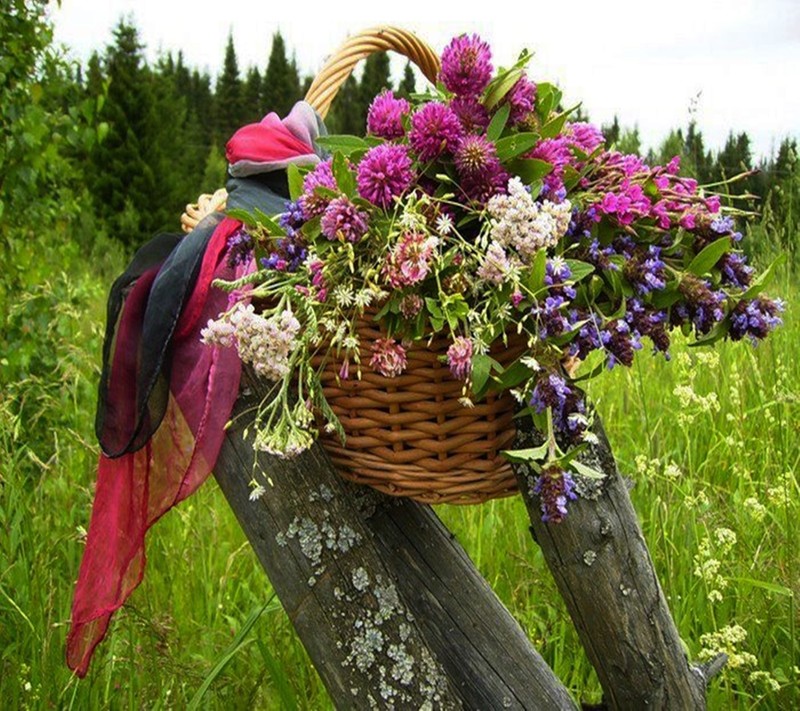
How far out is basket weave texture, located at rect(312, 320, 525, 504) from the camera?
50.9 inches

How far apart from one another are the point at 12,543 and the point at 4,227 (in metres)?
1.76

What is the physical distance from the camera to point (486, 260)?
3.91 ft

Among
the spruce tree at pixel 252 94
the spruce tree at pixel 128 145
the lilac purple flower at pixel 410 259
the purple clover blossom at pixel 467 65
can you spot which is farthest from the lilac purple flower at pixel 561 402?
the spruce tree at pixel 252 94

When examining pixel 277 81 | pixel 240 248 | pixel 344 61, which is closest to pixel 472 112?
pixel 240 248

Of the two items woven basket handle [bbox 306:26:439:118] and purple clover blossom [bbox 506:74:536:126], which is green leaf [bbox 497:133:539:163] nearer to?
purple clover blossom [bbox 506:74:536:126]

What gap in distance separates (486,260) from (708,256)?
Answer: 1.17 feet

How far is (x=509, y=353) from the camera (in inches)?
51.6

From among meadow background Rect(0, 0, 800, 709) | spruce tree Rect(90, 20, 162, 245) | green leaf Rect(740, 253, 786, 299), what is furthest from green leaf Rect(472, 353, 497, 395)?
spruce tree Rect(90, 20, 162, 245)

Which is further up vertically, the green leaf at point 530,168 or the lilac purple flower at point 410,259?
the green leaf at point 530,168

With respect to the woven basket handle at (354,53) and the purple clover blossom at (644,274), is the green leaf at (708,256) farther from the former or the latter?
the woven basket handle at (354,53)

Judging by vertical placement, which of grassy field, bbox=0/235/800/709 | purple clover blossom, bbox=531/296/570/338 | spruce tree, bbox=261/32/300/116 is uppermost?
spruce tree, bbox=261/32/300/116

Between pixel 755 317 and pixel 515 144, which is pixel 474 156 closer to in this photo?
pixel 515 144

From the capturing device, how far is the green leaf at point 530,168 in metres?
1.27

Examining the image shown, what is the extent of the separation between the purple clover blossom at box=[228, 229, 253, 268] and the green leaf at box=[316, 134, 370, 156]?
18 cm
